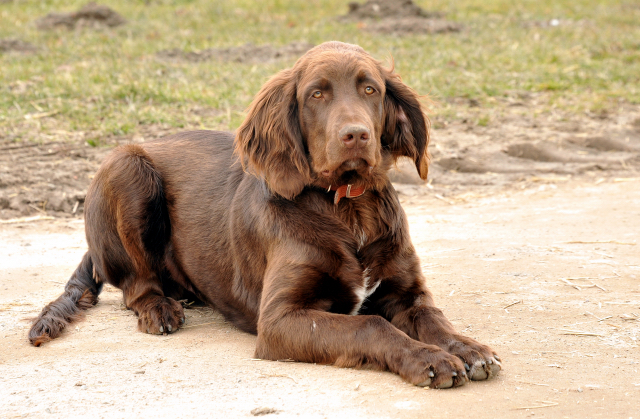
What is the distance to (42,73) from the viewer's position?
1005cm

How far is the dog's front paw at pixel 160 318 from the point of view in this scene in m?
4.27

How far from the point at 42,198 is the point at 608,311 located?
16.2 ft

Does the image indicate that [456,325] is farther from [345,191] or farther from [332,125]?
[332,125]

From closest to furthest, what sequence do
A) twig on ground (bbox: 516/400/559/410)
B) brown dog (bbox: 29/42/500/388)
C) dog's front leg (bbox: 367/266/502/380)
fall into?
twig on ground (bbox: 516/400/559/410)
dog's front leg (bbox: 367/266/502/380)
brown dog (bbox: 29/42/500/388)

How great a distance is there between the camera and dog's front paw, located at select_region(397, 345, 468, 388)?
10.5 feet

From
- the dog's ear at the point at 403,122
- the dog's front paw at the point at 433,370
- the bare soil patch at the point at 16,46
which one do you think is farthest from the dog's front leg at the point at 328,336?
the bare soil patch at the point at 16,46

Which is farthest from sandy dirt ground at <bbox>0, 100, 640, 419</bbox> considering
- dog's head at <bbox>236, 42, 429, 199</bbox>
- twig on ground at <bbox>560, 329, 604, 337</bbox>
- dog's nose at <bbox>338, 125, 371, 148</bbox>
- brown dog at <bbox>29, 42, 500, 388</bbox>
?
dog's nose at <bbox>338, 125, 371, 148</bbox>

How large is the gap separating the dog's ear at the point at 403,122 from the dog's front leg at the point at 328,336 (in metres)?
0.84

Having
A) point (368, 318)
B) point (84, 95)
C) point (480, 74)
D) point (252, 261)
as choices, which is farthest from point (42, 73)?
point (368, 318)

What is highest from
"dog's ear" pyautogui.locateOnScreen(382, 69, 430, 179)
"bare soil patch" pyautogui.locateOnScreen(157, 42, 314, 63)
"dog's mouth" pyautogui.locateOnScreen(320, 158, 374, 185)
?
"dog's ear" pyautogui.locateOnScreen(382, 69, 430, 179)

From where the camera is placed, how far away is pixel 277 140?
4.02 meters

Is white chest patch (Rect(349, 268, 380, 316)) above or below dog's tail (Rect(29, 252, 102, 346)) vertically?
above

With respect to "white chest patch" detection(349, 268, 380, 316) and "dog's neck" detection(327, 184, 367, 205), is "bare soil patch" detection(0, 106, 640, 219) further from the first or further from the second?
"white chest patch" detection(349, 268, 380, 316)

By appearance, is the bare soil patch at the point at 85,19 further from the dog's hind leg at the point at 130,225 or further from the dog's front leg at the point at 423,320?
the dog's front leg at the point at 423,320
